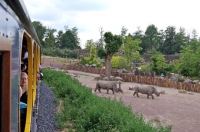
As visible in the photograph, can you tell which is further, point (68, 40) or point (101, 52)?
point (68, 40)

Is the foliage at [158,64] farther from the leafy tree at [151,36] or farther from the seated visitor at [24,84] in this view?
the leafy tree at [151,36]

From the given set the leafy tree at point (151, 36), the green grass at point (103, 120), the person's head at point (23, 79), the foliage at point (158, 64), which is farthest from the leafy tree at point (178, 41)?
the person's head at point (23, 79)

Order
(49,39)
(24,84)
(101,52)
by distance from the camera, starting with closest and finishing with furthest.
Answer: (24,84) → (101,52) → (49,39)

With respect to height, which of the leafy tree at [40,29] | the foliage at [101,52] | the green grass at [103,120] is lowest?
the green grass at [103,120]

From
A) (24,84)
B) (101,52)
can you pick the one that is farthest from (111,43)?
(24,84)

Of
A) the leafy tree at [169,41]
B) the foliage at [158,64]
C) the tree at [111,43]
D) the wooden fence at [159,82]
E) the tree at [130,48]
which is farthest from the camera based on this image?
the leafy tree at [169,41]

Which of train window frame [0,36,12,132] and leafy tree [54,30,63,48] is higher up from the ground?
leafy tree [54,30,63,48]

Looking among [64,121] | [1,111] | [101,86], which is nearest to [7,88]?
[1,111]

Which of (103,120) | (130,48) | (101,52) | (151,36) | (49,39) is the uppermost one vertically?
(151,36)

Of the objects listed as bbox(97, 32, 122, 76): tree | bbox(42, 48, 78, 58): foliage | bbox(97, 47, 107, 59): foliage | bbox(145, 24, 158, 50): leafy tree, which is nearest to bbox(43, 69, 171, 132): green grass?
bbox(97, 32, 122, 76): tree

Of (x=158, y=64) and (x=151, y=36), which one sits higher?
(x=151, y=36)

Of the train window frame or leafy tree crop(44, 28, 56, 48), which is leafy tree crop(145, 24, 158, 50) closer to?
leafy tree crop(44, 28, 56, 48)

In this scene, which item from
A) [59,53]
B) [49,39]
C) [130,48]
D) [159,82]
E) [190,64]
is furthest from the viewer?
[49,39]

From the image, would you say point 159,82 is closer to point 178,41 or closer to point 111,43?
point 111,43
